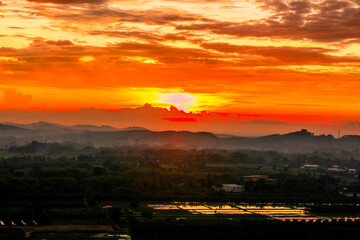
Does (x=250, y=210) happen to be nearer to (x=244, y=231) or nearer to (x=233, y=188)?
(x=244, y=231)

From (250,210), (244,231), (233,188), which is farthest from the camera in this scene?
(233,188)

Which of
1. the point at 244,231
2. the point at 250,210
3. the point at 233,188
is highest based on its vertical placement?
the point at 233,188

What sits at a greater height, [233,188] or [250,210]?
[233,188]

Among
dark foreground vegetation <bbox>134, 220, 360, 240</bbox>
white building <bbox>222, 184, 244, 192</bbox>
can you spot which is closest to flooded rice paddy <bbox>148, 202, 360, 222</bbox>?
dark foreground vegetation <bbox>134, 220, 360, 240</bbox>

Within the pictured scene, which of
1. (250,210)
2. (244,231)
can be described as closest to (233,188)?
(250,210)

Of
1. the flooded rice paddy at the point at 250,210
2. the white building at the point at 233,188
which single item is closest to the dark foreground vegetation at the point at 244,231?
the flooded rice paddy at the point at 250,210

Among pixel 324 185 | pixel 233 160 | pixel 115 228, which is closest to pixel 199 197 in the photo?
pixel 115 228

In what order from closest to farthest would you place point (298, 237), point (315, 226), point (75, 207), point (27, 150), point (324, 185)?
point (298, 237), point (315, 226), point (75, 207), point (324, 185), point (27, 150)

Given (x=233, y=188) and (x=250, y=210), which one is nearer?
(x=250, y=210)

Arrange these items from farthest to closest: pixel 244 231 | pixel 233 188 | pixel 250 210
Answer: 1. pixel 233 188
2. pixel 250 210
3. pixel 244 231

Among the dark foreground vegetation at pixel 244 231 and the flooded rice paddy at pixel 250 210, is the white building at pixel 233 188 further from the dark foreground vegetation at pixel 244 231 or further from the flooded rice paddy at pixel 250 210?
the dark foreground vegetation at pixel 244 231

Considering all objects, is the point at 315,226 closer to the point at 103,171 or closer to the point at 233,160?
the point at 103,171
